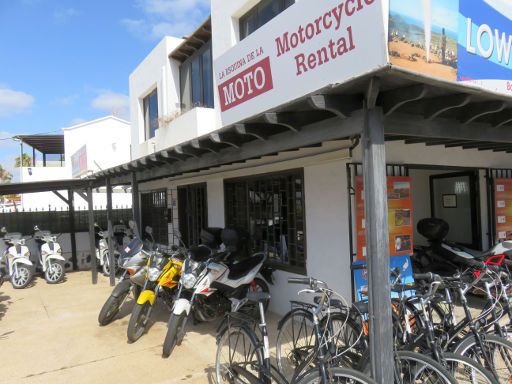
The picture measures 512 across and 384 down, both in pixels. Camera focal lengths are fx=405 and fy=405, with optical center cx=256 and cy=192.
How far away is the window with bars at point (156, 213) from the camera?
1048 cm

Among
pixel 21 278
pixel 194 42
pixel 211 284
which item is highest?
pixel 194 42

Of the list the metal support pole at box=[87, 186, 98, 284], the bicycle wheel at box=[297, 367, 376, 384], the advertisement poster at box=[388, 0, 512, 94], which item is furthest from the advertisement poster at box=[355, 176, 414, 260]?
the metal support pole at box=[87, 186, 98, 284]

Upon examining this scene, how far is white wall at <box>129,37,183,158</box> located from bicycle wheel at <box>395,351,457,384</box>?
27.2ft

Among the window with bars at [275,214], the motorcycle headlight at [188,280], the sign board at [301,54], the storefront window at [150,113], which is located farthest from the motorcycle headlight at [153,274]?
the storefront window at [150,113]

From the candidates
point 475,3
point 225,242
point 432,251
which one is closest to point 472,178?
point 432,251

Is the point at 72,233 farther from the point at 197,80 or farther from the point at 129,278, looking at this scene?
the point at 129,278

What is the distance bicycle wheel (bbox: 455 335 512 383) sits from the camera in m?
2.99

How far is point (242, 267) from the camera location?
17.7ft

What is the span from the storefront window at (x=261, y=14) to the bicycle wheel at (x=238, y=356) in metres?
5.27

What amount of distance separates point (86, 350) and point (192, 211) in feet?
14.8

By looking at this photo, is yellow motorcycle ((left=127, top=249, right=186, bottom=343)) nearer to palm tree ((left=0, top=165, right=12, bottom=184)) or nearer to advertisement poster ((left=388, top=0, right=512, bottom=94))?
advertisement poster ((left=388, top=0, right=512, bottom=94))

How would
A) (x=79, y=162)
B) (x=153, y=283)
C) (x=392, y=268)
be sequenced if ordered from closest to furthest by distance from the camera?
(x=392, y=268)
(x=153, y=283)
(x=79, y=162)

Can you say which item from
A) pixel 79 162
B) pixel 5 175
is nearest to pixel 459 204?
pixel 79 162

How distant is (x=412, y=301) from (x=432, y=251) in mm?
3249
